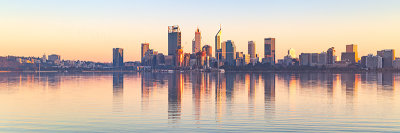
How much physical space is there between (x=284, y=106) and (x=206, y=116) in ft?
36.2

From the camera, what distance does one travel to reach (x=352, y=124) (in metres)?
27.6

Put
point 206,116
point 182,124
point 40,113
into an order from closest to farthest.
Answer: point 182,124 < point 206,116 < point 40,113

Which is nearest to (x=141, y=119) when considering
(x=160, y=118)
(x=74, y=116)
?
(x=160, y=118)

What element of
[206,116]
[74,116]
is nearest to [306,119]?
[206,116]

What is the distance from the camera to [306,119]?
30.0m

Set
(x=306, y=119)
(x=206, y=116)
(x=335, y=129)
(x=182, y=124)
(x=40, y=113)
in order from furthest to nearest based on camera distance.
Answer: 1. (x=40, y=113)
2. (x=206, y=116)
3. (x=306, y=119)
4. (x=182, y=124)
5. (x=335, y=129)

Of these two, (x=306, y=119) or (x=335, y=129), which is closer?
(x=335, y=129)

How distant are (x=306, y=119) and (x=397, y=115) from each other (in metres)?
8.61

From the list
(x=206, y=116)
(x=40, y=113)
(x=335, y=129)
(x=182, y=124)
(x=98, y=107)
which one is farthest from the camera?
(x=98, y=107)

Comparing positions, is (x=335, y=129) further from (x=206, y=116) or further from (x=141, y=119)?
(x=141, y=119)

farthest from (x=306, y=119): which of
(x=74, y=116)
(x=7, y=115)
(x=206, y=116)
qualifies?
(x=7, y=115)

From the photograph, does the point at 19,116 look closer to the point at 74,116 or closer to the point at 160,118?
the point at 74,116

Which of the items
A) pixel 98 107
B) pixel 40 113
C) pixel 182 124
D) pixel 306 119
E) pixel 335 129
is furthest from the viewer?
pixel 98 107

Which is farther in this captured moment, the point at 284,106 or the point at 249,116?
the point at 284,106
